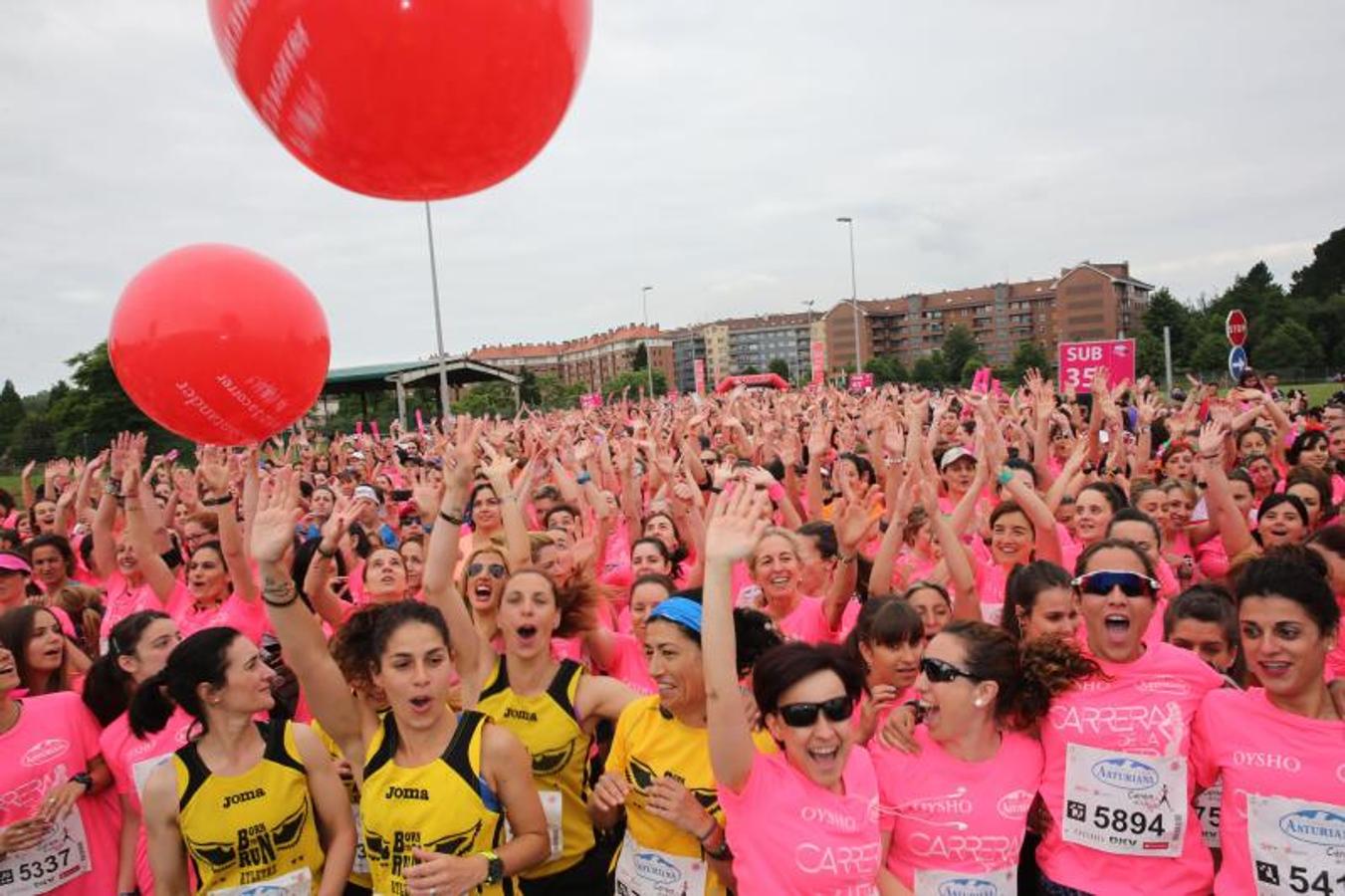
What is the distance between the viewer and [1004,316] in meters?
132

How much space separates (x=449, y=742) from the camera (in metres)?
2.82

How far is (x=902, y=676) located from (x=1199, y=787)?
100cm

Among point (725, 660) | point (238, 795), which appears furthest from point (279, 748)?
point (725, 660)

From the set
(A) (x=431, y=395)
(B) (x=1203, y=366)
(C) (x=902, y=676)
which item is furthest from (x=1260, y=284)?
(C) (x=902, y=676)

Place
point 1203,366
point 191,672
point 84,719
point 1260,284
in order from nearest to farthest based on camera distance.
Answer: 1. point 191,672
2. point 84,719
3. point 1203,366
4. point 1260,284

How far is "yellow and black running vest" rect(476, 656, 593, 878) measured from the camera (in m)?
3.25

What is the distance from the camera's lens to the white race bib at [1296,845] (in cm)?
243

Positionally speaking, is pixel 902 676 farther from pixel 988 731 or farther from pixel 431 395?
pixel 431 395

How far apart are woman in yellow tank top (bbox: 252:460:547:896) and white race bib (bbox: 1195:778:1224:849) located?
7.43 feet

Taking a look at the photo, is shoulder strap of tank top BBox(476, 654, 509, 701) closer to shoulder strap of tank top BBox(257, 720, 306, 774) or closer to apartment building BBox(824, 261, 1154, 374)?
shoulder strap of tank top BBox(257, 720, 306, 774)

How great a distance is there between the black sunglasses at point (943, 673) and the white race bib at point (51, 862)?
324 centimetres

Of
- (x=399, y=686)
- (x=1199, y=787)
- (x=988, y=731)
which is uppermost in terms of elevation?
(x=399, y=686)

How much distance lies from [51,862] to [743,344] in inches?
6532

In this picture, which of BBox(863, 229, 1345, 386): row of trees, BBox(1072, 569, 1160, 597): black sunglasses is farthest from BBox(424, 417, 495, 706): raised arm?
BBox(863, 229, 1345, 386): row of trees
